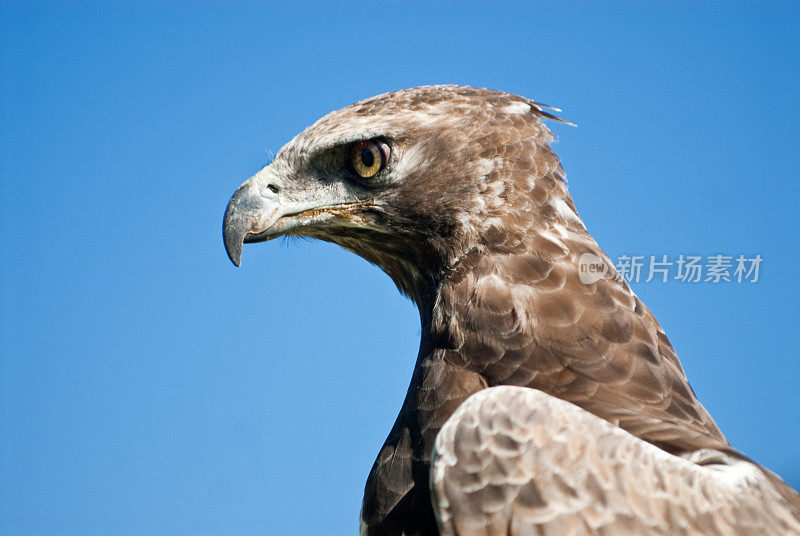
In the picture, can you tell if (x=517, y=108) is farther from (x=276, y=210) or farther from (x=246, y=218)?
(x=246, y=218)

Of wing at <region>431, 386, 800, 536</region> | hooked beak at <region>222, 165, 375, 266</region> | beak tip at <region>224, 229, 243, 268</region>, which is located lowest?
wing at <region>431, 386, 800, 536</region>

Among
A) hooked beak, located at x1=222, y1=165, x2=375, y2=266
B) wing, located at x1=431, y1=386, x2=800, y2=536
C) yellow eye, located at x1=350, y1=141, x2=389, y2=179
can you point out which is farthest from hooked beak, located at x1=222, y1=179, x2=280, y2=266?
wing, located at x1=431, y1=386, x2=800, y2=536

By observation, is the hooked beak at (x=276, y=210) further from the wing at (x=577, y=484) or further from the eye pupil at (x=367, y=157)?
the wing at (x=577, y=484)

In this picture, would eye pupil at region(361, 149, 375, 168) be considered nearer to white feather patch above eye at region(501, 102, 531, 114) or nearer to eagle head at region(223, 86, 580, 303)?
eagle head at region(223, 86, 580, 303)

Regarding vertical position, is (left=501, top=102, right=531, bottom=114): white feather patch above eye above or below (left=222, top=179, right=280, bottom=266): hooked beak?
above

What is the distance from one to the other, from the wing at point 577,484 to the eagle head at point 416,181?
3.46 feet

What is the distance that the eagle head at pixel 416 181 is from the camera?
381 centimetres

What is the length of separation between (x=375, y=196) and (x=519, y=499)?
1.79 m

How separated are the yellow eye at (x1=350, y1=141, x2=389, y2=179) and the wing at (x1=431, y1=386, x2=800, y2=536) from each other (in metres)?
1.51

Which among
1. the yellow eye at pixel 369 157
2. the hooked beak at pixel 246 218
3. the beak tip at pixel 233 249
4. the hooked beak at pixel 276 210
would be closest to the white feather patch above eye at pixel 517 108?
the yellow eye at pixel 369 157

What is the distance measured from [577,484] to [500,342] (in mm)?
825

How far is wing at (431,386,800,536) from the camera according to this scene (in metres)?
2.79

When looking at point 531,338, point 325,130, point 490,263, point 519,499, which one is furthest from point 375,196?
point 519,499

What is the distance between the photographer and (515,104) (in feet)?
13.4
